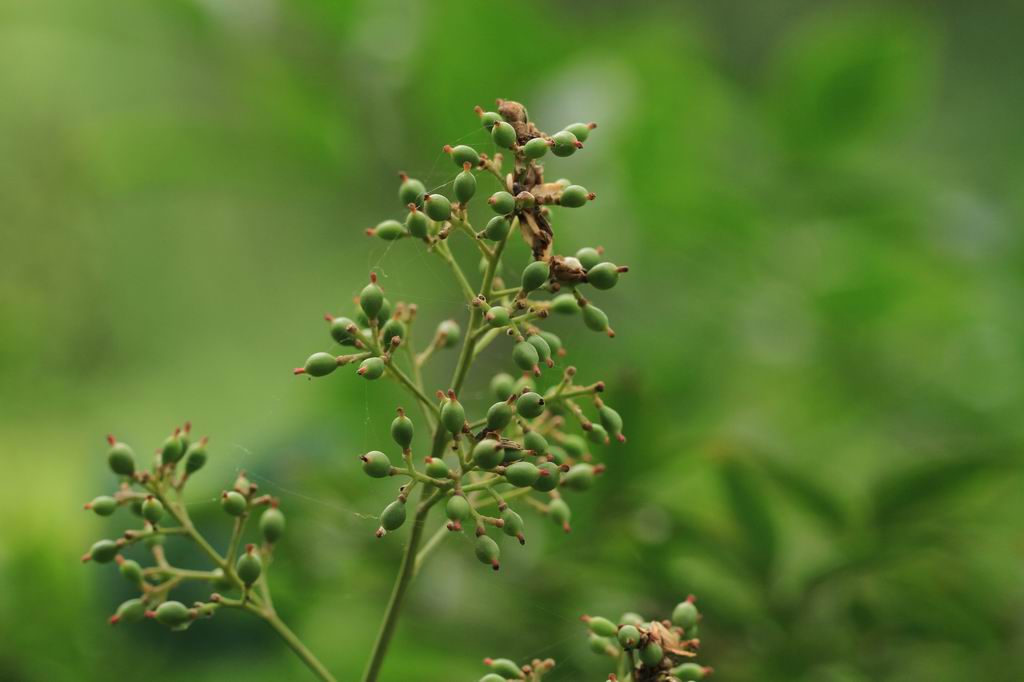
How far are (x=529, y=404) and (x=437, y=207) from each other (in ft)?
0.89

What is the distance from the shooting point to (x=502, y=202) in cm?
127

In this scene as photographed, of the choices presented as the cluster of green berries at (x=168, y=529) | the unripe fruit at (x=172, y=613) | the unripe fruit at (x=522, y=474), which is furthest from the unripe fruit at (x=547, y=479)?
the unripe fruit at (x=172, y=613)

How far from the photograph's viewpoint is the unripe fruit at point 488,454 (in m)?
1.26

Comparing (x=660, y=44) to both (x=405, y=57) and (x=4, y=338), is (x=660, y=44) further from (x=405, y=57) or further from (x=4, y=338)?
(x=4, y=338)

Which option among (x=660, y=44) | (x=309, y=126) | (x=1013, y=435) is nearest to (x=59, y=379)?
(x=309, y=126)

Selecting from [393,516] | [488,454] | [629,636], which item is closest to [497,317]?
[488,454]

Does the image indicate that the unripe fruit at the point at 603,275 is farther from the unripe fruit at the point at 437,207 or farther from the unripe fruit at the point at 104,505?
the unripe fruit at the point at 104,505

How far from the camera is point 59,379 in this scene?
15.2 ft

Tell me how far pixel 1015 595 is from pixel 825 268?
1.02 metres

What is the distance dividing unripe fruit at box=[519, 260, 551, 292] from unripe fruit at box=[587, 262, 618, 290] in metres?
0.06

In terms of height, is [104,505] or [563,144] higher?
[563,144]

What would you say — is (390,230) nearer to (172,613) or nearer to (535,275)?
(535,275)

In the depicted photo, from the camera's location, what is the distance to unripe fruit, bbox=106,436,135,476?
4.91 ft

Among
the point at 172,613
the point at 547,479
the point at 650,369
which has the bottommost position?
the point at 172,613
